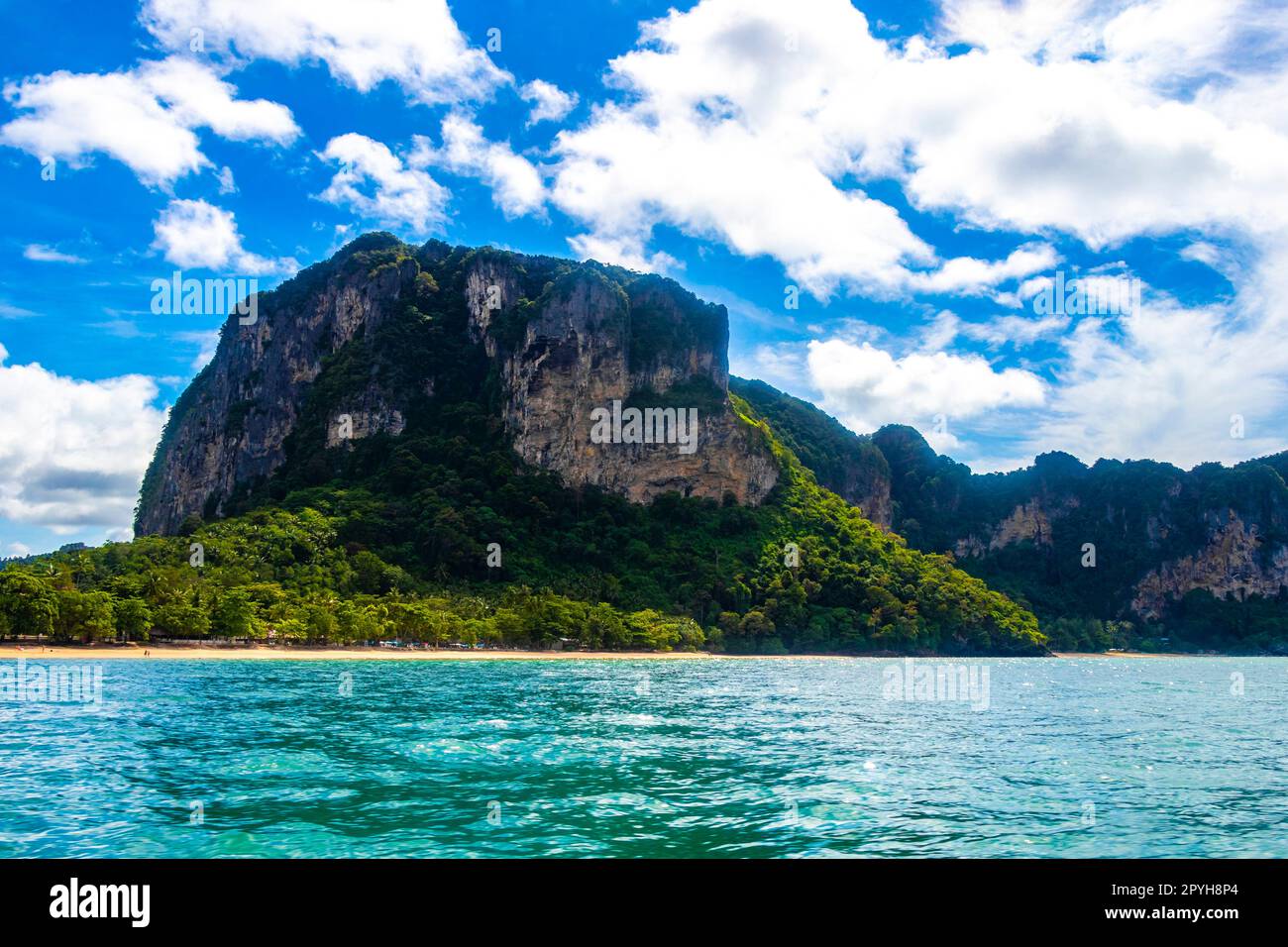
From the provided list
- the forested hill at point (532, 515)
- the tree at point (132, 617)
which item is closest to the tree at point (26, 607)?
the tree at point (132, 617)

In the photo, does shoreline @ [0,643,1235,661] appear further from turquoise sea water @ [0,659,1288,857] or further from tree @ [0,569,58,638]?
turquoise sea water @ [0,659,1288,857]

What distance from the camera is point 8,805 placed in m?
15.9

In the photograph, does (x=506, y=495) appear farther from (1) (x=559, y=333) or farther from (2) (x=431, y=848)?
(2) (x=431, y=848)

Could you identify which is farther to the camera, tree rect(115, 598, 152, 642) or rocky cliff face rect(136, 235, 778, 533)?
rocky cliff face rect(136, 235, 778, 533)

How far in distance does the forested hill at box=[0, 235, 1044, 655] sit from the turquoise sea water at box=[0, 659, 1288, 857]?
6101 cm

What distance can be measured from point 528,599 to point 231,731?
→ 272ft

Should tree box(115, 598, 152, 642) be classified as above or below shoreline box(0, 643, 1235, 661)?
above

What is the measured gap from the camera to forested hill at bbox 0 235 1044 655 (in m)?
108

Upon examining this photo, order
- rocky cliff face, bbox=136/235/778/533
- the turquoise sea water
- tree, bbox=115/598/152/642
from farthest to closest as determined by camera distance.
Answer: rocky cliff face, bbox=136/235/778/533
tree, bbox=115/598/152/642
the turquoise sea water

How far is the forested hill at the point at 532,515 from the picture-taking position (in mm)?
108375

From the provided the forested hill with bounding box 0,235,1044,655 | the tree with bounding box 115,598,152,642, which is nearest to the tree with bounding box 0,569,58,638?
the tree with bounding box 115,598,152,642
